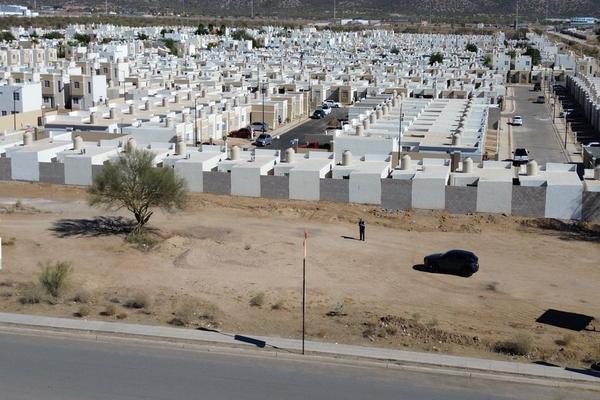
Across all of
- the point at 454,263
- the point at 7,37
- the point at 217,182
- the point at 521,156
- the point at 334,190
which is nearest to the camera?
the point at 454,263

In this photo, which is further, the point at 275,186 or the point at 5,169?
the point at 5,169

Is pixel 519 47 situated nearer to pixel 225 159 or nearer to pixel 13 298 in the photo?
pixel 225 159

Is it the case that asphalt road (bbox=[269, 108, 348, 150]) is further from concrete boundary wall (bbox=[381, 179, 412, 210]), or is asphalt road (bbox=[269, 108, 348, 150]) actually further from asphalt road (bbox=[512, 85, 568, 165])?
concrete boundary wall (bbox=[381, 179, 412, 210])

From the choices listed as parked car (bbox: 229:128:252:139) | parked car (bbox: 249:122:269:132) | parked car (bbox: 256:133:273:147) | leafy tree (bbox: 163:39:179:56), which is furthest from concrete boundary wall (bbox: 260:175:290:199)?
leafy tree (bbox: 163:39:179:56)

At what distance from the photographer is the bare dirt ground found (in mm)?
19047

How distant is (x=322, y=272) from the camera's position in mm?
24641

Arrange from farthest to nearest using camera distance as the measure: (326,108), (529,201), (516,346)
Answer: (326,108) < (529,201) < (516,346)

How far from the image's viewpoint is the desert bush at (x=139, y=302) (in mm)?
20173

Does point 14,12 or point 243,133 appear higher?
point 14,12

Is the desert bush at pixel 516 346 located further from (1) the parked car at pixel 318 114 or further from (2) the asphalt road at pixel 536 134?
(1) the parked car at pixel 318 114

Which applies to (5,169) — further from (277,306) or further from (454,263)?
(454,263)

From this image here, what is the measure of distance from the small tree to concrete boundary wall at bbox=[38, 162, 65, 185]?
7.65 meters

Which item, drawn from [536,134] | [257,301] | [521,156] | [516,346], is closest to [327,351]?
[516,346]

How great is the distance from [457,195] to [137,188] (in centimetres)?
1158
